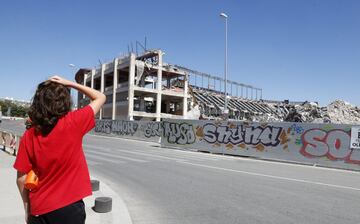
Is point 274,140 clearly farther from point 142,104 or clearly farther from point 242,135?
point 142,104

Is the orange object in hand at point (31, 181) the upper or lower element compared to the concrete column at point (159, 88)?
lower

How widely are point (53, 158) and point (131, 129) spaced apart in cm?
3666

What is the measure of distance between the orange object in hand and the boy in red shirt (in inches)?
1.4

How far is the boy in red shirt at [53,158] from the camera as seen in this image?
9.06 ft

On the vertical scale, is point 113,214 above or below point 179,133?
below

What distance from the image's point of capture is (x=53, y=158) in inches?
110

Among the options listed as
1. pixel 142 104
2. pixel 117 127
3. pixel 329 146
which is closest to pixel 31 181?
pixel 329 146

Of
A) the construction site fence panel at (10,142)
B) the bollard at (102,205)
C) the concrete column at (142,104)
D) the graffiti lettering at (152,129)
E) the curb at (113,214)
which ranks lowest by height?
the curb at (113,214)

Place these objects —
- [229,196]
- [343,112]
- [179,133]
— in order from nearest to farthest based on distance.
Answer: [229,196] → [179,133] → [343,112]

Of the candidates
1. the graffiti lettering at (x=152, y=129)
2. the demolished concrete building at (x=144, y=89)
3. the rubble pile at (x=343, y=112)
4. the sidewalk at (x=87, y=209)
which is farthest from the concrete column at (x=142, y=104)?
the sidewalk at (x=87, y=209)

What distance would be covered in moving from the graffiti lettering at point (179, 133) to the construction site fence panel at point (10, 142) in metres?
10.2

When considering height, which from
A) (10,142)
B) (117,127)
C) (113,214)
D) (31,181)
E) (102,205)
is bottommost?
(113,214)

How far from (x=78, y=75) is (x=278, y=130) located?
3120 inches

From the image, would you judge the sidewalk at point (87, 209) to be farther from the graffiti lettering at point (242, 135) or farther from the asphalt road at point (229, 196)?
the graffiti lettering at point (242, 135)
